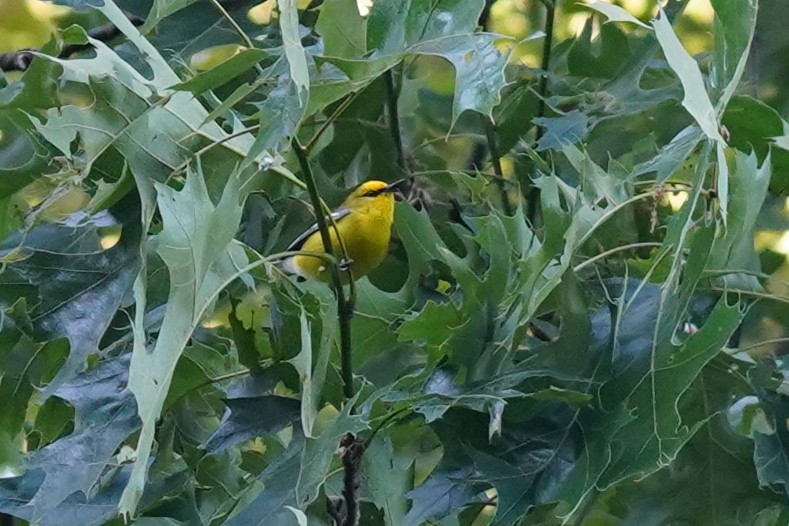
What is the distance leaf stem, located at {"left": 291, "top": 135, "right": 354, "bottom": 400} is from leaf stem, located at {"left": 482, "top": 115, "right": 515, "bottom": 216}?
429mm

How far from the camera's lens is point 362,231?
1355 millimetres

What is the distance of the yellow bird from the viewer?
1.35m

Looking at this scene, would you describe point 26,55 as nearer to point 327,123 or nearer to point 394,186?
point 394,186

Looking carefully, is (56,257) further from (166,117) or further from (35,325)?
(166,117)

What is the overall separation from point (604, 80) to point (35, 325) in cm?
70

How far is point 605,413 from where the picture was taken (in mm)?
762

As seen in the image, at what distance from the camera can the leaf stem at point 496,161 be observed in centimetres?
→ 120

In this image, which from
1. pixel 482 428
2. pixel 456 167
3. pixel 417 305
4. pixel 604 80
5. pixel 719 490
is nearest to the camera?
pixel 482 428

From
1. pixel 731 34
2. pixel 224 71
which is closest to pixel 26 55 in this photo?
pixel 224 71

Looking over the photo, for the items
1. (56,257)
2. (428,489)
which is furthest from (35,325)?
(428,489)

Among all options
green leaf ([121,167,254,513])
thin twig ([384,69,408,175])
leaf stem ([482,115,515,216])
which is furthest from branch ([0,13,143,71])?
green leaf ([121,167,254,513])

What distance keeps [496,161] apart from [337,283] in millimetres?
505

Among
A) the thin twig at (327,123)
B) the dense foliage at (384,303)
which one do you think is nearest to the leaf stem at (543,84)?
the dense foliage at (384,303)

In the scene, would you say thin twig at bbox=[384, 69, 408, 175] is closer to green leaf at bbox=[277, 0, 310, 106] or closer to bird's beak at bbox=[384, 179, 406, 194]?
bird's beak at bbox=[384, 179, 406, 194]
